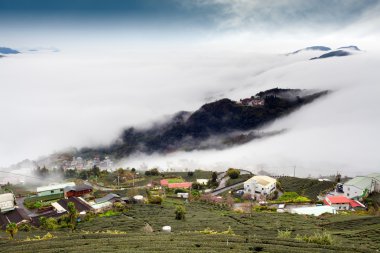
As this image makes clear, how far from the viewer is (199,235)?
33.8 meters

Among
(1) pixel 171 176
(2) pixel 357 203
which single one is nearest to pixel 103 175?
(1) pixel 171 176

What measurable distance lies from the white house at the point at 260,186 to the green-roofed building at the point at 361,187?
750 inches

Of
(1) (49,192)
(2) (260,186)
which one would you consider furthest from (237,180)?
(1) (49,192)

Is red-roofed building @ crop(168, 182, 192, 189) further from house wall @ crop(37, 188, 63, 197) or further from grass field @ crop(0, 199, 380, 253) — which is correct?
grass field @ crop(0, 199, 380, 253)

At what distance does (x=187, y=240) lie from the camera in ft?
104

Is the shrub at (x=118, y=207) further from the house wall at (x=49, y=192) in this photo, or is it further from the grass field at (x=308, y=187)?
the grass field at (x=308, y=187)

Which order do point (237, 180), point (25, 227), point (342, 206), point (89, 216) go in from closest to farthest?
point (25, 227)
point (89, 216)
point (342, 206)
point (237, 180)

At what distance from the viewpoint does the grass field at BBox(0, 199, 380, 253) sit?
29016 mm

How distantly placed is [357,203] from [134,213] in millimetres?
47716

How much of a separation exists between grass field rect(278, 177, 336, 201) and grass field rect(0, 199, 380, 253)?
3037 cm

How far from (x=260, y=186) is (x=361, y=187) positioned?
963 inches

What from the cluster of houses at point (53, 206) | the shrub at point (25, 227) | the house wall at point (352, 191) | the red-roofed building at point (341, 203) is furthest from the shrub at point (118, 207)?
the house wall at point (352, 191)

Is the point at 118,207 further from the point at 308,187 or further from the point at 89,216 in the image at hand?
the point at 308,187

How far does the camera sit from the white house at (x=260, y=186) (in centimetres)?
8781
